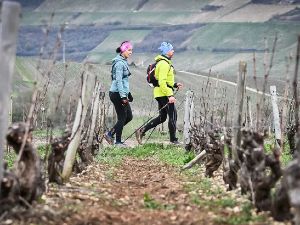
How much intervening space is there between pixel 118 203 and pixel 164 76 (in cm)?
699

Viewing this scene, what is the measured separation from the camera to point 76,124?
26.0 ft

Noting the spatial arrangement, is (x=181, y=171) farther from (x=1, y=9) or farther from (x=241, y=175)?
(x=1, y=9)

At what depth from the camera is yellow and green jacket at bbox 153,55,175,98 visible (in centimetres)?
1317

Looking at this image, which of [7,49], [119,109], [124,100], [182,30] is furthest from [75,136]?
[182,30]

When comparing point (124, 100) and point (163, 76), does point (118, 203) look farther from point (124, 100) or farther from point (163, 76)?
point (163, 76)

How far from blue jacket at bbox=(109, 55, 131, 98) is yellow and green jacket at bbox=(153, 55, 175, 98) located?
637 mm

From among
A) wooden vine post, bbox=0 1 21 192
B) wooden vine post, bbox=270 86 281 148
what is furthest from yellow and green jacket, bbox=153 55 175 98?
wooden vine post, bbox=0 1 21 192

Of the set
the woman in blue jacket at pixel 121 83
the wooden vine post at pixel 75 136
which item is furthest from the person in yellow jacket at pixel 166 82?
the wooden vine post at pixel 75 136

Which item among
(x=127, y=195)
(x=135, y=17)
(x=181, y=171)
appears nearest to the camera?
(x=127, y=195)

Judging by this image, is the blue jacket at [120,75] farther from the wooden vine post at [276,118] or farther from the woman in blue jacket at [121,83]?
the wooden vine post at [276,118]

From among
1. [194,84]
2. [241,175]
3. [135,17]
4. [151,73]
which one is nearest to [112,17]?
[135,17]

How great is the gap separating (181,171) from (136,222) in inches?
177

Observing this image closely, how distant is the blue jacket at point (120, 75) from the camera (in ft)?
42.1

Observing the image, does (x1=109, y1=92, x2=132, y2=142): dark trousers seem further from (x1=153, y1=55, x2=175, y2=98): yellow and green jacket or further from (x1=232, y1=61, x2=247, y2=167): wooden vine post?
(x1=232, y1=61, x2=247, y2=167): wooden vine post
